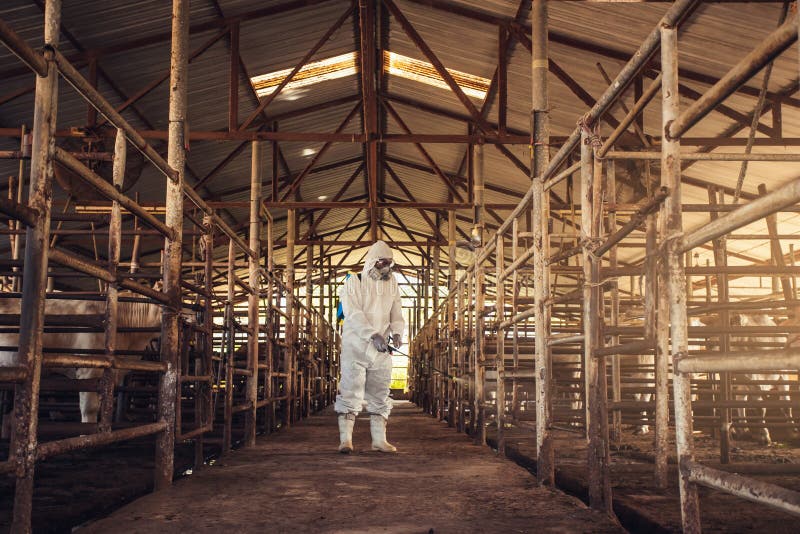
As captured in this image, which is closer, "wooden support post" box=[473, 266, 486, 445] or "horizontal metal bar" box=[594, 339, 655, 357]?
"horizontal metal bar" box=[594, 339, 655, 357]

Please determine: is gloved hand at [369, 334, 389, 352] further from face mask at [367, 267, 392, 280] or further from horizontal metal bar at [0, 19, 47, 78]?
horizontal metal bar at [0, 19, 47, 78]

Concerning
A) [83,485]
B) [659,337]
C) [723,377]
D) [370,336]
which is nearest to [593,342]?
[659,337]

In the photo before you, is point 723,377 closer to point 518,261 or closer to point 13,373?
point 518,261

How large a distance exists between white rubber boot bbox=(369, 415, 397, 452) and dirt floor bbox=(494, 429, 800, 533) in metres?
1.06

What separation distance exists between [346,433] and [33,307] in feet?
14.3

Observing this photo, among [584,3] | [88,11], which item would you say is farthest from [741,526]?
[88,11]

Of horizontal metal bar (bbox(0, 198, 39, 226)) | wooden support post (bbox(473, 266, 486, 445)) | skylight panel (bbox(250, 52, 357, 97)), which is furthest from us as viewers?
skylight panel (bbox(250, 52, 357, 97))

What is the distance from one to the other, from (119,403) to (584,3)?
7.87 metres

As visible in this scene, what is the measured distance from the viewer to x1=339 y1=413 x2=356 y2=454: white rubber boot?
6264mm

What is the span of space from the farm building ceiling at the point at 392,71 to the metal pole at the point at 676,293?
7.42 meters

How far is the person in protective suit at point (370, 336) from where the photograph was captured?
676cm

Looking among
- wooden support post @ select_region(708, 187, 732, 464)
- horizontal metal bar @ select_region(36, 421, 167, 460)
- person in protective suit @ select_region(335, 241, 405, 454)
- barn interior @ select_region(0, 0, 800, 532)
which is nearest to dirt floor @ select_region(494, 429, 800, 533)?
barn interior @ select_region(0, 0, 800, 532)

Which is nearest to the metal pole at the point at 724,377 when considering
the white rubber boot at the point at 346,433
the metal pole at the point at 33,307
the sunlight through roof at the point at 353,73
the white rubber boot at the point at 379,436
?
the white rubber boot at the point at 379,436

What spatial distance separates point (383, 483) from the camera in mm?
4242
